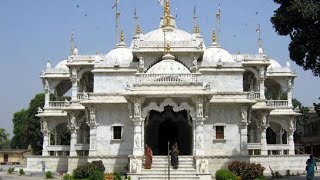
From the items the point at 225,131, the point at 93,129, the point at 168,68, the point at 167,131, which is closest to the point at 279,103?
the point at 225,131

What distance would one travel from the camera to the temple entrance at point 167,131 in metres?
33.6

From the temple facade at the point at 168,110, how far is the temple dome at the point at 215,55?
7 centimetres

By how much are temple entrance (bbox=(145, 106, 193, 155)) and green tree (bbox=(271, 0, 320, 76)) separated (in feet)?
39.1

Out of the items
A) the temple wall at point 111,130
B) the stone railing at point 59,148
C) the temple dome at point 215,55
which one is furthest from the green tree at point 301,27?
the stone railing at point 59,148

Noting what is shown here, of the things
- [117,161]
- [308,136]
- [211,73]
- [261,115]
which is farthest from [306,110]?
[117,161]

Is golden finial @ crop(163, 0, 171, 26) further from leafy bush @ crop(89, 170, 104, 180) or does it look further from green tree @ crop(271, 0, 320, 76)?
green tree @ crop(271, 0, 320, 76)

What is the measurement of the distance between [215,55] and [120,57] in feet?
21.8

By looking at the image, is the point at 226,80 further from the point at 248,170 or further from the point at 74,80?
the point at 74,80

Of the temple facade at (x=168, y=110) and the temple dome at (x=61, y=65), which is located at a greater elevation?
the temple dome at (x=61, y=65)

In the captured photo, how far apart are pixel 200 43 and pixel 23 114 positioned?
47298 millimetres

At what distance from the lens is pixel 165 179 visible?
26219 millimetres

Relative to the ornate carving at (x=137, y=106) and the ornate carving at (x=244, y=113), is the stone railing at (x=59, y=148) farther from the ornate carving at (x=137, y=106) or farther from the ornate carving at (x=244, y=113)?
the ornate carving at (x=244, y=113)

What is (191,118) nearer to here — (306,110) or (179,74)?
(179,74)

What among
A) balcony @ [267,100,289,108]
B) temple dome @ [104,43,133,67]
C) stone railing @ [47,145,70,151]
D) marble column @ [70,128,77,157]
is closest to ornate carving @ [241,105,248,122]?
temple dome @ [104,43,133,67]
